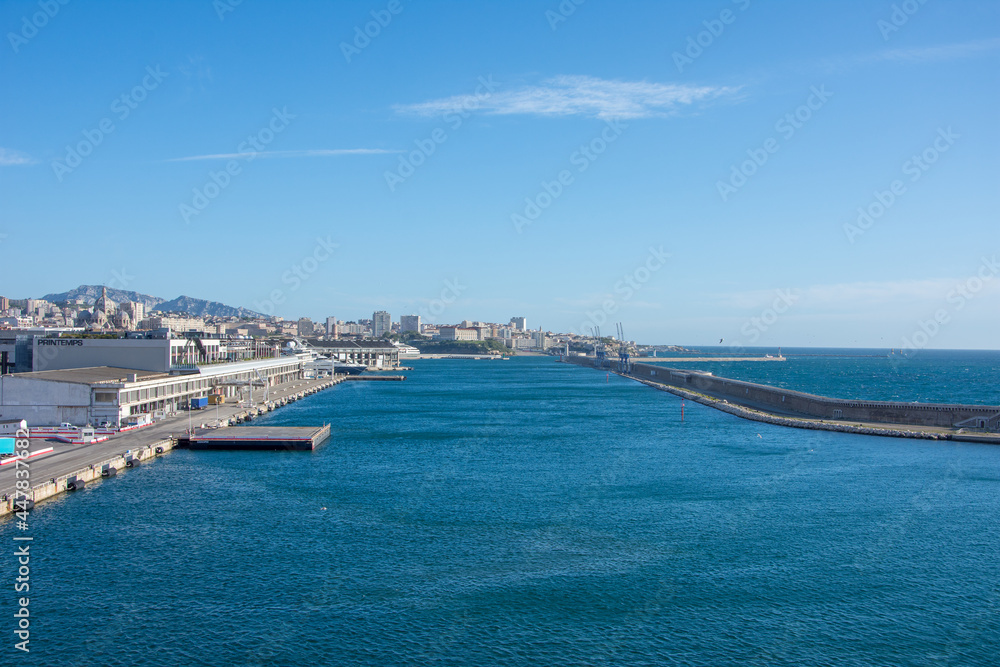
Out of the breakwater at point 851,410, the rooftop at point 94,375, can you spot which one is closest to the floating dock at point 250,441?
the rooftop at point 94,375

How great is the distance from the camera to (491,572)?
607 inches

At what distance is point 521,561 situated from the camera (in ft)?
53.0

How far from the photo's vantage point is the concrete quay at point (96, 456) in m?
21.1

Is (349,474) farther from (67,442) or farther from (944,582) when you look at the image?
(944,582)

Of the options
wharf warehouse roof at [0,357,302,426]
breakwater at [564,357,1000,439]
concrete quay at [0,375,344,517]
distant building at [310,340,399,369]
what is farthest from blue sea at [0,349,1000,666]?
distant building at [310,340,399,369]

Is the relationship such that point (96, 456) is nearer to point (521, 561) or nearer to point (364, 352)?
point (521, 561)

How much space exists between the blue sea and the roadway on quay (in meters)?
1.41

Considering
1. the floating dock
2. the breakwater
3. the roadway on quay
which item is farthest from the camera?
the breakwater

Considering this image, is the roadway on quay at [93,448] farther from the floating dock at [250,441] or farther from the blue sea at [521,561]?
the blue sea at [521,561]

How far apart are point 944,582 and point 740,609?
193 inches

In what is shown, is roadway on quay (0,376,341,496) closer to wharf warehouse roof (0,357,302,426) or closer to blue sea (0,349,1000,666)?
wharf warehouse roof (0,357,302,426)

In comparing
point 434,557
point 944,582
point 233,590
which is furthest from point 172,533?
point 944,582

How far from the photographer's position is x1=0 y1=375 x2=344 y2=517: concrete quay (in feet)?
69.2

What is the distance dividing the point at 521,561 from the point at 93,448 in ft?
64.2
